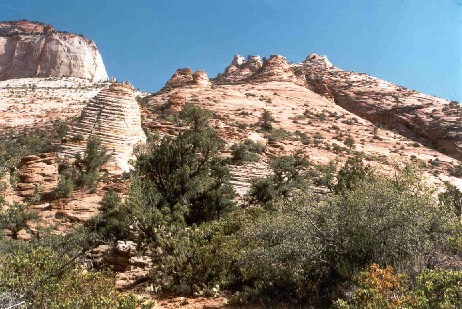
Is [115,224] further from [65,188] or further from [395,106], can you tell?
[395,106]

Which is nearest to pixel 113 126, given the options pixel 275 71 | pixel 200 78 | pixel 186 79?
pixel 200 78

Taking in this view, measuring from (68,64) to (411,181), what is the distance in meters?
93.9

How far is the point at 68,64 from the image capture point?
299 ft

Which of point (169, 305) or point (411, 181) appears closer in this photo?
point (169, 305)

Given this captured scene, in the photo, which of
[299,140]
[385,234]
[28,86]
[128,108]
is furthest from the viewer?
[28,86]

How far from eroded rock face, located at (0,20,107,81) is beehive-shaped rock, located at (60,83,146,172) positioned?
69.9 m

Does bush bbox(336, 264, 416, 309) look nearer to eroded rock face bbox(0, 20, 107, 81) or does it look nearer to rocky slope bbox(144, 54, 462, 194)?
rocky slope bbox(144, 54, 462, 194)

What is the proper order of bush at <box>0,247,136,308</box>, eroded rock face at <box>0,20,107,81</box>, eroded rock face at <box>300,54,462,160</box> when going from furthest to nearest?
eroded rock face at <box>0,20,107,81</box> → eroded rock face at <box>300,54,462,160</box> → bush at <box>0,247,136,308</box>

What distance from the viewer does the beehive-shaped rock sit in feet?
71.8

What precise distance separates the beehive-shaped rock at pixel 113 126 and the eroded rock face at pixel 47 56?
69896 mm

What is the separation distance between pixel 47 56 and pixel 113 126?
7778 cm

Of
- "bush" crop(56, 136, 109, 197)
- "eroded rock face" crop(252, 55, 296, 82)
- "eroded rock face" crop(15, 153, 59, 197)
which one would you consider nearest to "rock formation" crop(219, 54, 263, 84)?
"eroded rock face" crop(252, 55, 296, 82)

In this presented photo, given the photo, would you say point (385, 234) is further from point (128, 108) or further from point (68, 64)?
→ point (68, 64)

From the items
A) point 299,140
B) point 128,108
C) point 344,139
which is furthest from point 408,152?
point 128,108
